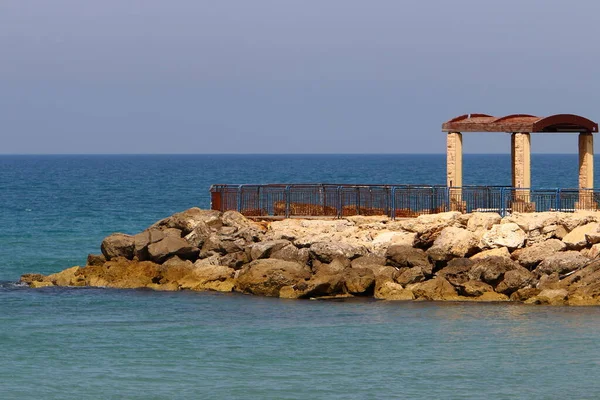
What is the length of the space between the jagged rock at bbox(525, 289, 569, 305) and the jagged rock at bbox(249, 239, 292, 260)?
7.26m

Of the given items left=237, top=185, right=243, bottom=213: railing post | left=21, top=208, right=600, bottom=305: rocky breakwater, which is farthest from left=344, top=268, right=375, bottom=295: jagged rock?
left=237, top=185, right=243, bottom=213: railing post

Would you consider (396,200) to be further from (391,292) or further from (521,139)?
(391,292)

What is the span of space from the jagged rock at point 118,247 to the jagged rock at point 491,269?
33.9 ft

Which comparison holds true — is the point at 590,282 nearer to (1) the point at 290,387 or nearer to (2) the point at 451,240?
(2) the point at 451,240

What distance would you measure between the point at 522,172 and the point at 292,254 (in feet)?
27.0

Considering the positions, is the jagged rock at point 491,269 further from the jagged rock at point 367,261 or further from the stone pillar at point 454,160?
the stone pillar at point 454,160

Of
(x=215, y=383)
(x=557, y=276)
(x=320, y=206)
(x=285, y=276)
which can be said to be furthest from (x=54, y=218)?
(x=215, y=383)

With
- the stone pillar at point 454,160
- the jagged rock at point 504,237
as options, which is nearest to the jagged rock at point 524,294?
the jagged rock at point 504,237

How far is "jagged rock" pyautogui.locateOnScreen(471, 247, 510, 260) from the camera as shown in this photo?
3106cm

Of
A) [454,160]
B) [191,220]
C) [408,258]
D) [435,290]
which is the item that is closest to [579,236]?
[435,290]

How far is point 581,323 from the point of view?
26.8 m

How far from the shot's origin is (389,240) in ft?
107

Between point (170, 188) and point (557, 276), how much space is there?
6999cm

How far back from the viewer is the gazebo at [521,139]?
116 ft
